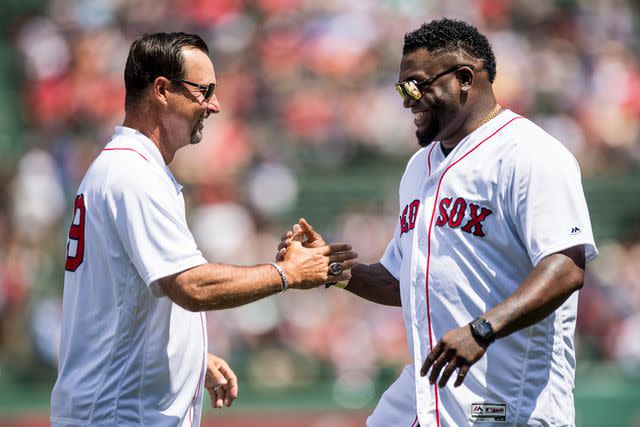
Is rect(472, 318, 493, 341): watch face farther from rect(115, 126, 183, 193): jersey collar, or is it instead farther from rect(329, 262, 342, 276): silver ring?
rect(115, 126, 183, 193): jersey collar

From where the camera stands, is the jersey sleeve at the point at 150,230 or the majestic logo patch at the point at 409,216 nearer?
the jersey sleeve at the point at 150,230

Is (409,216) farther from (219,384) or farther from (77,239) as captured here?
(77,239)

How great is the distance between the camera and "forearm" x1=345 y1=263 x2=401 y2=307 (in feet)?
16.4

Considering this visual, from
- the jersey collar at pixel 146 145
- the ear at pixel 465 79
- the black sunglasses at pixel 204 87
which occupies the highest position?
the ear at pixel 465 79

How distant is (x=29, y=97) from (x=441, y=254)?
10243 millimetres

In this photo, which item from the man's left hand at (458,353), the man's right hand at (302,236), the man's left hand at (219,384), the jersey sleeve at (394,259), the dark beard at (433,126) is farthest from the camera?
the jersey sleeve at (394,259)

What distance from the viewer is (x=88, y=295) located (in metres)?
4.17

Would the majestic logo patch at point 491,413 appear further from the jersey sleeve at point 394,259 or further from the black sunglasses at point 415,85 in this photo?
the black sunglasses at point 415,85

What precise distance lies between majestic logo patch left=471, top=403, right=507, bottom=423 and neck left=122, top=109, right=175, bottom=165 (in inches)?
64.2

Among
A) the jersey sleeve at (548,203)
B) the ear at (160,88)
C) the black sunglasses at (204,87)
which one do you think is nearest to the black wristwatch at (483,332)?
the jersey sleeve at (548,203)

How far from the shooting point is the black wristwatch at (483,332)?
3.79 metres

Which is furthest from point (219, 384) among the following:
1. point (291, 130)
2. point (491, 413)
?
point (291, 130)

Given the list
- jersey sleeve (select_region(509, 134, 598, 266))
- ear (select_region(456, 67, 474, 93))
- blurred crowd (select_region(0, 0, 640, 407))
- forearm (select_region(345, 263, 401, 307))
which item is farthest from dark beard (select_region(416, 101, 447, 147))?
blurred crowd (select_region(0, 0, 640, 407))

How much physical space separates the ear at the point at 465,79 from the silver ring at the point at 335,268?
92 centimetres
